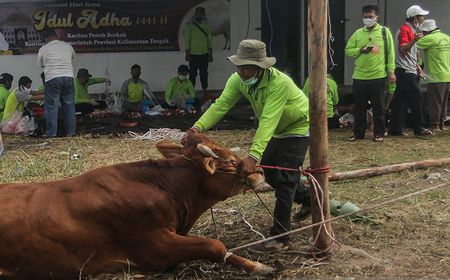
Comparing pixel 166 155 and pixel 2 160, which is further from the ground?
pixel 166 155

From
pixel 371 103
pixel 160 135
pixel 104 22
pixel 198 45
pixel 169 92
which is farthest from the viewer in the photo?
pixel 104 22

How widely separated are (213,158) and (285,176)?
933 mm

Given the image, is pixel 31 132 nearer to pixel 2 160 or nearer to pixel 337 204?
pixel 2 160

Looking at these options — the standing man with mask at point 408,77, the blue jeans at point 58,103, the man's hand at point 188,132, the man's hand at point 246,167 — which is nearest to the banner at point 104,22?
the blue jeans at point 58,103

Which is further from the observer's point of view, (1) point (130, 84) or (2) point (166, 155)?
(1) point (130, 84)

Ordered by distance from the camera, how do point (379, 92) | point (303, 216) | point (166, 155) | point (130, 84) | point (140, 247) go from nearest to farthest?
point (140, 247) → point (166, 155) → point (303, 216) → point (379, 92) → point (130, 84)

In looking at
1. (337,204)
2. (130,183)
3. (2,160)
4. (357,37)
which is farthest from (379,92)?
(130,183)

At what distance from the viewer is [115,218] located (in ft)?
14.1

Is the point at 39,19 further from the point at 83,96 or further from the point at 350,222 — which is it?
the point at 350,222

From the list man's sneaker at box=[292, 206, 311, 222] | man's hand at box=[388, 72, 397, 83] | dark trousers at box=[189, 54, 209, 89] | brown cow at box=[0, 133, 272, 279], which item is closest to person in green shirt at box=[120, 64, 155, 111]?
dark trousers at box=[189, 54, 209, 89]

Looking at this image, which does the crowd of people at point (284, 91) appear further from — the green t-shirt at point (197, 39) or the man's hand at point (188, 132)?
the man's hand at point (188, 132)

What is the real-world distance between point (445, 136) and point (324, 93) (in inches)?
249

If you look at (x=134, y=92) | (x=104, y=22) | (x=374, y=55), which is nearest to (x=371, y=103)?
(x=374, y=55)

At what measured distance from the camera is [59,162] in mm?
8617
